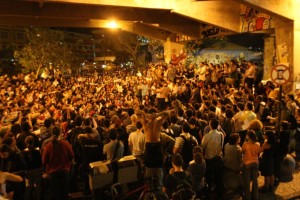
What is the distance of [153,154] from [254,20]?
13.8 metres

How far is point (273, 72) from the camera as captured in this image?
360 inches

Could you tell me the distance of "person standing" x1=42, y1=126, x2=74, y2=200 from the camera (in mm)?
6707

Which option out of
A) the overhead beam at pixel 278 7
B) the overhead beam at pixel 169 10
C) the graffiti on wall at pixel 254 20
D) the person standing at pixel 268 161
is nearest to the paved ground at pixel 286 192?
the person standing at pixel 268 161

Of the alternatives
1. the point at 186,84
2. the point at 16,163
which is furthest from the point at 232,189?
the point at 186,84

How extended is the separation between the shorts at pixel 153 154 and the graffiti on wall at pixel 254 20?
1237cm

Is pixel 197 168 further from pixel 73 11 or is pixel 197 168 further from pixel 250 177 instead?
pixel 73 11

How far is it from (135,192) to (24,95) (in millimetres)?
14456

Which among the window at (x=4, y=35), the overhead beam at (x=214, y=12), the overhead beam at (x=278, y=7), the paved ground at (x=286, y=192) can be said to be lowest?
the paved ground at (x=286, y=192)

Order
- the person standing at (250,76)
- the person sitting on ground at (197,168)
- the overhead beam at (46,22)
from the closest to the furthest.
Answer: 1. the person sitting on ground at (197,168)
2. the person standing at (250,76)
3. the overhead beam at (46,22)

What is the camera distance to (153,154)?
6.74 m

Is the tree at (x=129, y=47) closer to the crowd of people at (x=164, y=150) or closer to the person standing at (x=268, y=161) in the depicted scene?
the crowd of people at (x=164, y=150)

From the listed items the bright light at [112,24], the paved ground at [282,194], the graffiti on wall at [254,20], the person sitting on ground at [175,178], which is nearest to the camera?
the person sitting on ground at [175,178]

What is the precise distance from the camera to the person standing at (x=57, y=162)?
6707 millimetres

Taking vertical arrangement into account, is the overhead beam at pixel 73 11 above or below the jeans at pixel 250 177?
above
